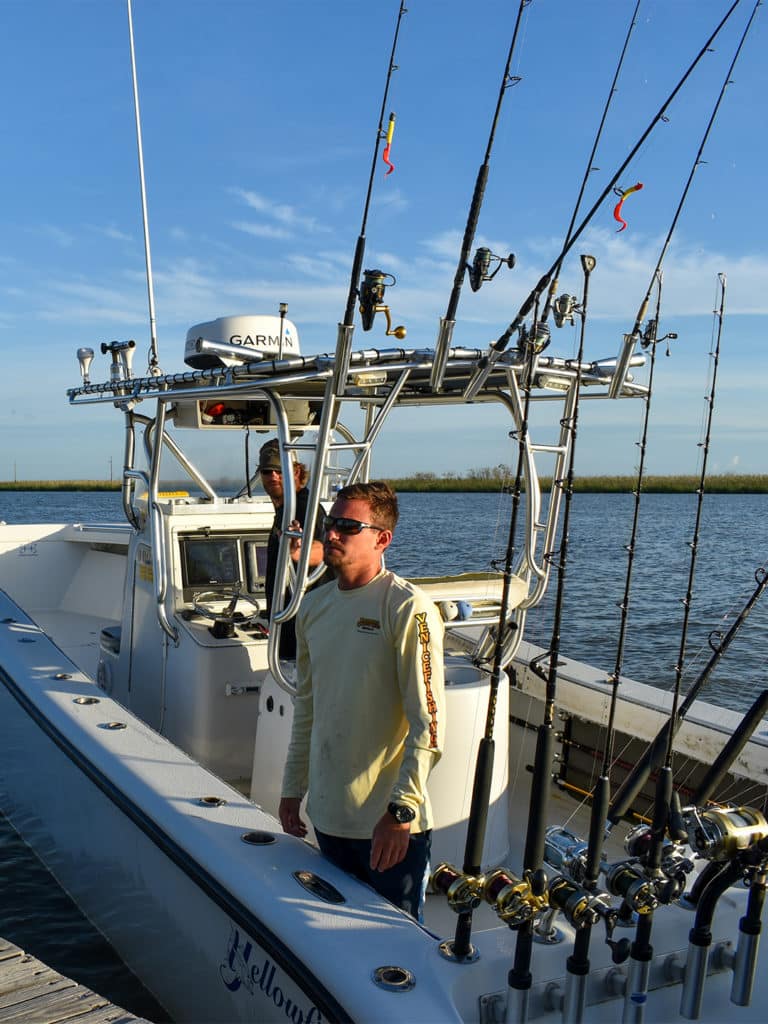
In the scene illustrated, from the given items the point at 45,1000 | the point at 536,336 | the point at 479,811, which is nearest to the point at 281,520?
the point at 536,336

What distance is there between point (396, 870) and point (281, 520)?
1.92 meters

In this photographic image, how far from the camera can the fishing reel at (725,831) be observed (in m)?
2.14

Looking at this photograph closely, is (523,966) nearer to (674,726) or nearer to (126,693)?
(674,726)

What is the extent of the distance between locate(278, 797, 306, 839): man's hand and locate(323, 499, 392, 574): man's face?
2.64 ft

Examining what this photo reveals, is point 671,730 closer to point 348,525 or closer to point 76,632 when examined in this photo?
point 348,525

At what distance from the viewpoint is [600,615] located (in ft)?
48.1

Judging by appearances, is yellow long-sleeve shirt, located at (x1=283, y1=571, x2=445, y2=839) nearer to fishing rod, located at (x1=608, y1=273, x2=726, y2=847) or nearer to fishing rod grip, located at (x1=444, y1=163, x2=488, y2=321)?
fishing rod, located at (x1=608, y1=273, x2=726, y2=847)

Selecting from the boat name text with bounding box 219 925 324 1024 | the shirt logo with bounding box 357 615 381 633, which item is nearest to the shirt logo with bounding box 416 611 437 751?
the shirt logo with bounding box 357 615 381 633

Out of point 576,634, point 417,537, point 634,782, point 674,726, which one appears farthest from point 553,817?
point 417,537

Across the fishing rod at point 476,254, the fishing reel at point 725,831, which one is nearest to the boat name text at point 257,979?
the fishing reel at point 725,831

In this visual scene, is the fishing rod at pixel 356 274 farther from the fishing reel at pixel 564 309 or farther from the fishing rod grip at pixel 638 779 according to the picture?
the fishing rod grip at pixel 638 779

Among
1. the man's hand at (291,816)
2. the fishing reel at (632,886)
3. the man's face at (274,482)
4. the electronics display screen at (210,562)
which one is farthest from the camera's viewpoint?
the electronics display screen at (210,562)

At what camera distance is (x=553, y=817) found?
14.8 feet

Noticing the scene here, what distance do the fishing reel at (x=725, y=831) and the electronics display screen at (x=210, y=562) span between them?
3496 mm
